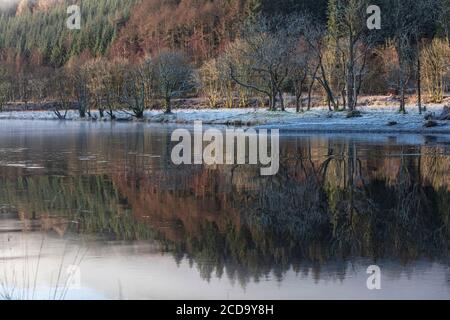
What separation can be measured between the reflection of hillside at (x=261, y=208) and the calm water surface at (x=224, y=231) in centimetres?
4

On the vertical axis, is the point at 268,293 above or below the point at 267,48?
below

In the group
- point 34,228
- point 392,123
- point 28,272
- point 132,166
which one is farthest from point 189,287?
point 392,123

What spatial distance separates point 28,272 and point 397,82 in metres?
63.9

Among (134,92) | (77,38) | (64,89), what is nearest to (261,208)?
(134,92)

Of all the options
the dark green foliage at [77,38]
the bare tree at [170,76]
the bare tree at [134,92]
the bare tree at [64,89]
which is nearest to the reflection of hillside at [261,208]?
the bare tree at [134,92]

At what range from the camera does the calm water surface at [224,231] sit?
8.92 metres

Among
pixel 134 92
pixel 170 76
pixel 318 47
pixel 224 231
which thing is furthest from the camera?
pixel 170 76

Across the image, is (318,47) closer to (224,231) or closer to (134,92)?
(134,92)

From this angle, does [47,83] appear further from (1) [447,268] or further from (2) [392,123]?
(1) [447,268]

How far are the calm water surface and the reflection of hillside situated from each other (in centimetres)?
4

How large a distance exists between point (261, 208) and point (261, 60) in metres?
49.1

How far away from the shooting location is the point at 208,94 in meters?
87.8

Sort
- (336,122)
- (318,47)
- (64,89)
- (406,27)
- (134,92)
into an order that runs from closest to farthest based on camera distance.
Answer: (336,122)
(406,27)
(318,47)
(134,92)
(64,89)

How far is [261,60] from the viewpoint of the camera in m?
62.7
